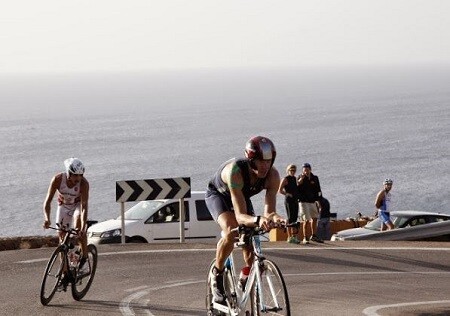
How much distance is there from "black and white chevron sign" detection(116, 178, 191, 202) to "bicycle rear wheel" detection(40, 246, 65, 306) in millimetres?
8138

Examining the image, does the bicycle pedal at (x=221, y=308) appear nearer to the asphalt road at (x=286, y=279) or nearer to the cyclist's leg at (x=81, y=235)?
the asphalt road at (x=286, y=279)

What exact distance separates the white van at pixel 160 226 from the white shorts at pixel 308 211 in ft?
15.0

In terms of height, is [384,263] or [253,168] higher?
[253,168]

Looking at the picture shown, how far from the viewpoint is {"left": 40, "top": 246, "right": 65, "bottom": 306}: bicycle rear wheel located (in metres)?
13.4

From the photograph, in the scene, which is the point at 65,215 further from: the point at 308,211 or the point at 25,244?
the point at 25,244

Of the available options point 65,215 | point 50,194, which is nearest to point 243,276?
point 50,194

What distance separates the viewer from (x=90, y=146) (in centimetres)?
14012

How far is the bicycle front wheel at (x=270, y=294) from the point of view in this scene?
9250 mm

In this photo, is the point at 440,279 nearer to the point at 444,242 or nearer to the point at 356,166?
the point at 444,242

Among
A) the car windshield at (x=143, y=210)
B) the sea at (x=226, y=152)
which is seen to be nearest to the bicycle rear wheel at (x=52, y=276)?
the car windshield at (x=143, y=210)

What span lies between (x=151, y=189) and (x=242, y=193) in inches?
486

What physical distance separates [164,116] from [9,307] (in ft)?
608

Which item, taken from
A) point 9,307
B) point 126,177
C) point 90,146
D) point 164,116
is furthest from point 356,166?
point 9,307

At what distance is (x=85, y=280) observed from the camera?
14250 millimetres
